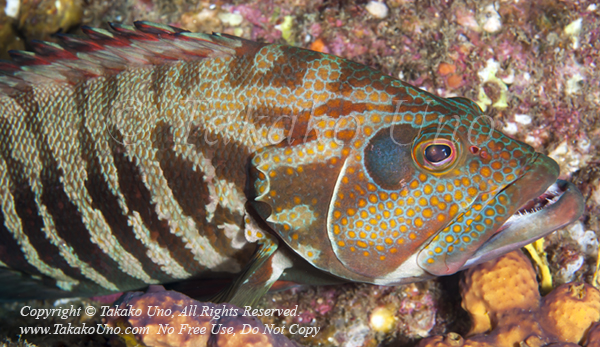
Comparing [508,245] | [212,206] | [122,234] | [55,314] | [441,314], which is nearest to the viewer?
[508,245]

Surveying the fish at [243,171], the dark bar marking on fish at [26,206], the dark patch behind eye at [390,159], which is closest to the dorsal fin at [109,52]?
the fish at [243,171]

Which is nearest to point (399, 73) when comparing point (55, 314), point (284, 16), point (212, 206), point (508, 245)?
point (284, 16)

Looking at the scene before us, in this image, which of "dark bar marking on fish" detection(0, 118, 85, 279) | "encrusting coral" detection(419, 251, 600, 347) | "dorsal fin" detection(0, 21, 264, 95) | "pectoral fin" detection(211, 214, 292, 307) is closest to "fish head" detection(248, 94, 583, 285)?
"pectoral fin" detection(211, 214, 292, 307)

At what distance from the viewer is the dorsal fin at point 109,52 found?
2.29 meters

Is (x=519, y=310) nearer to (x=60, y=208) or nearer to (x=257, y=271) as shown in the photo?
(x=257, y=271)

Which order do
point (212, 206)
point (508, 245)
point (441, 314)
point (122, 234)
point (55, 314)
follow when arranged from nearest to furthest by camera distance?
point (508, 245)
point (212, 206)
point (122, 234)
point (441, 314)
point (55, 314)

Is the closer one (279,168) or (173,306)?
(173,306)

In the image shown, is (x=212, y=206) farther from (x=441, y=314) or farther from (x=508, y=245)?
(x=441, y=314)

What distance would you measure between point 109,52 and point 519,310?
322 centimetres

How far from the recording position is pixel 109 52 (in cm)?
243

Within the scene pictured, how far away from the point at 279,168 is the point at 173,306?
88 centimetres

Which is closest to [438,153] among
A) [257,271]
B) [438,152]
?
[438,152]

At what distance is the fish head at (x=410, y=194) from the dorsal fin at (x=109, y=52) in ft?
2.74

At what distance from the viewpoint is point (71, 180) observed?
2.40 meters
